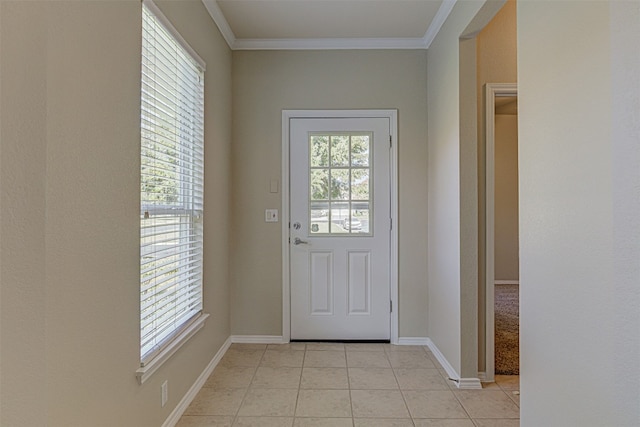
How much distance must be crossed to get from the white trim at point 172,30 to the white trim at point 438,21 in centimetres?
169

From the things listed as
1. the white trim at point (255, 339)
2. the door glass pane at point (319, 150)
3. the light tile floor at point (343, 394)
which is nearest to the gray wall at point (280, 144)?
the white trim at point (255, 339)

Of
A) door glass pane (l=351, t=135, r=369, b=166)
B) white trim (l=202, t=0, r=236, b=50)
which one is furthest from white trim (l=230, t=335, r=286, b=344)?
white trim (l=202, t=0, r=236, b=50)

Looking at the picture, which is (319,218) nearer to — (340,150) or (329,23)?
(340,150)

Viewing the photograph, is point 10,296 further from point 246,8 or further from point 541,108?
point 246,8

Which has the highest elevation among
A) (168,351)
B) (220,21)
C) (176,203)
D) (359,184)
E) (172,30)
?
(220,21)

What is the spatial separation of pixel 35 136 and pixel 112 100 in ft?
1.85

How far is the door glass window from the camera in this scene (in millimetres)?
3115

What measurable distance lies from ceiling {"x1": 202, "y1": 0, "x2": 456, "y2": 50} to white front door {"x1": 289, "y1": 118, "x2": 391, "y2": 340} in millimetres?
677

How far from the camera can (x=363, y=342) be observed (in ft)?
10.2

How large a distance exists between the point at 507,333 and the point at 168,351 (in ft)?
9.70

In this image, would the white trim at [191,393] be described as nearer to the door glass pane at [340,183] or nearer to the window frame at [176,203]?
the window frame at [176,203]

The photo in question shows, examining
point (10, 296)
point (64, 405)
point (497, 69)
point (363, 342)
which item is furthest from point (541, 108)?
point (363, 342)

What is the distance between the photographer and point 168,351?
178cm

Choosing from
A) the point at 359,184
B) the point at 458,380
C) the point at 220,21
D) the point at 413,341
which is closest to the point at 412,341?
the point at 413,341
